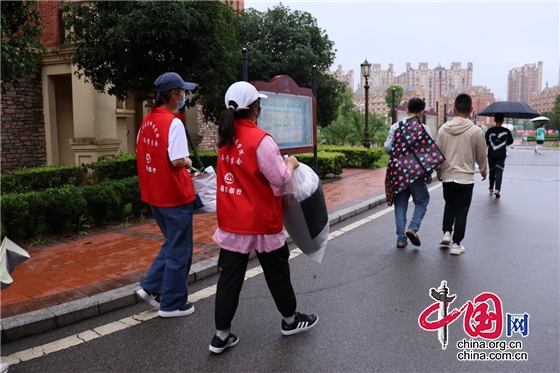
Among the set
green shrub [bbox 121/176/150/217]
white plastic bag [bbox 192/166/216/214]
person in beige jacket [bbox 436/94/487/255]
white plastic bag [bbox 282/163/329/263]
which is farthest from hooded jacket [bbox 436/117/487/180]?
green shrub [bbox 121/176/150/217]

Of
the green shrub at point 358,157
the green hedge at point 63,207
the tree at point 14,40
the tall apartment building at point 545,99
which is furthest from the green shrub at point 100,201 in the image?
the tall apartment building at point 545,99

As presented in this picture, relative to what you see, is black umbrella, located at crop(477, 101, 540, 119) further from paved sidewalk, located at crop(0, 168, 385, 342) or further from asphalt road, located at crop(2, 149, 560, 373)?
paved sidewalk, located at crop(0, 168, 385, 342)

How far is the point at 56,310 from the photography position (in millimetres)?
3799

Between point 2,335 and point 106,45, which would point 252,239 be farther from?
point 106,45

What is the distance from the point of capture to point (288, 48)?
15.3 m

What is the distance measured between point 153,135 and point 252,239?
1.19 m

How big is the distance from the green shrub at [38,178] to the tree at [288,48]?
6.79m

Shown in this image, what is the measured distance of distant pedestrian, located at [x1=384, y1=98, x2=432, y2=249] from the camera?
5.77 m

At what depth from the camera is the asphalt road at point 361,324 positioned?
3078 millimetres

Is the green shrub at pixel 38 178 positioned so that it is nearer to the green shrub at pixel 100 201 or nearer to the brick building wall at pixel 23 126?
the green shrub at pixel 100 201

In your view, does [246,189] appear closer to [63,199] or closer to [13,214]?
[13,214]

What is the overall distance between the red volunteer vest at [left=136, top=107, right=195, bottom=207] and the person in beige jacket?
3366 millimetres

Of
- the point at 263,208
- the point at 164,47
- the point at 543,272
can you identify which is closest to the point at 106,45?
the point at 164,47

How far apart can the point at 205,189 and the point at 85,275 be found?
1813 mm
